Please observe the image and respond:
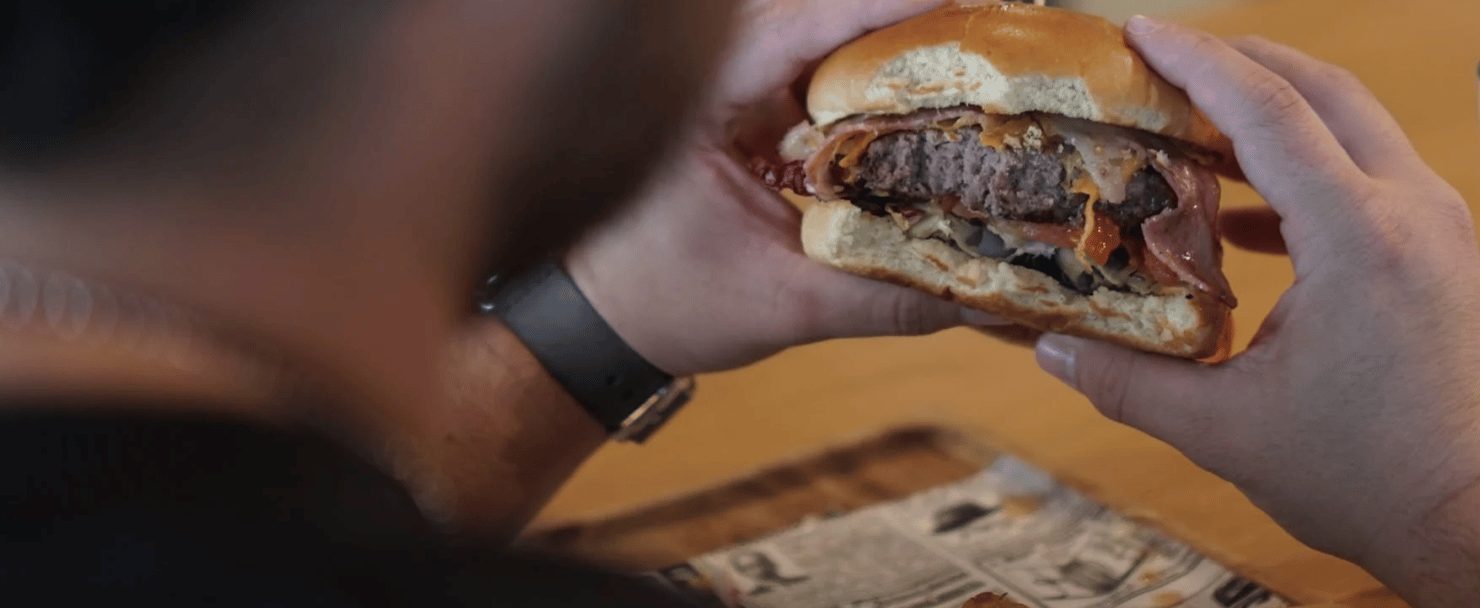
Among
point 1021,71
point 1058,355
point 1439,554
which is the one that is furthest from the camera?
point 1058,355

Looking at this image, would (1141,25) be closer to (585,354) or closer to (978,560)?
(978,560)

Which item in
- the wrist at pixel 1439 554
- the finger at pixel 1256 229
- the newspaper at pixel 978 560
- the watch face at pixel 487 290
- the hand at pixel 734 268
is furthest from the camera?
the finger at pixel 1256 229

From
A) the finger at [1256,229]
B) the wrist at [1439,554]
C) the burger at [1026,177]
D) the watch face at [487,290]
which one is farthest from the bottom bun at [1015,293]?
the watch face at [487,290]

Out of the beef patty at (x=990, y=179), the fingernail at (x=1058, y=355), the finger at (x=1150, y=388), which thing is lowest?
the finger at (x=1150, y=388)

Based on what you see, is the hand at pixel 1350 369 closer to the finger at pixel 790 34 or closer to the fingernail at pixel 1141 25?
the fingernail at pixel 1141 25

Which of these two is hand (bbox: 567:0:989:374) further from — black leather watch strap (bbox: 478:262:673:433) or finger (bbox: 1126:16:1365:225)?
finger (bbox: 1126:16:1365:225)

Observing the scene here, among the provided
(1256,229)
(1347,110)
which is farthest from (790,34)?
(1256,229)

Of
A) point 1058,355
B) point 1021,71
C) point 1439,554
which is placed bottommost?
point 1439,554

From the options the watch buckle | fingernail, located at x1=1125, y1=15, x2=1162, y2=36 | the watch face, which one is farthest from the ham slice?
the watch face
